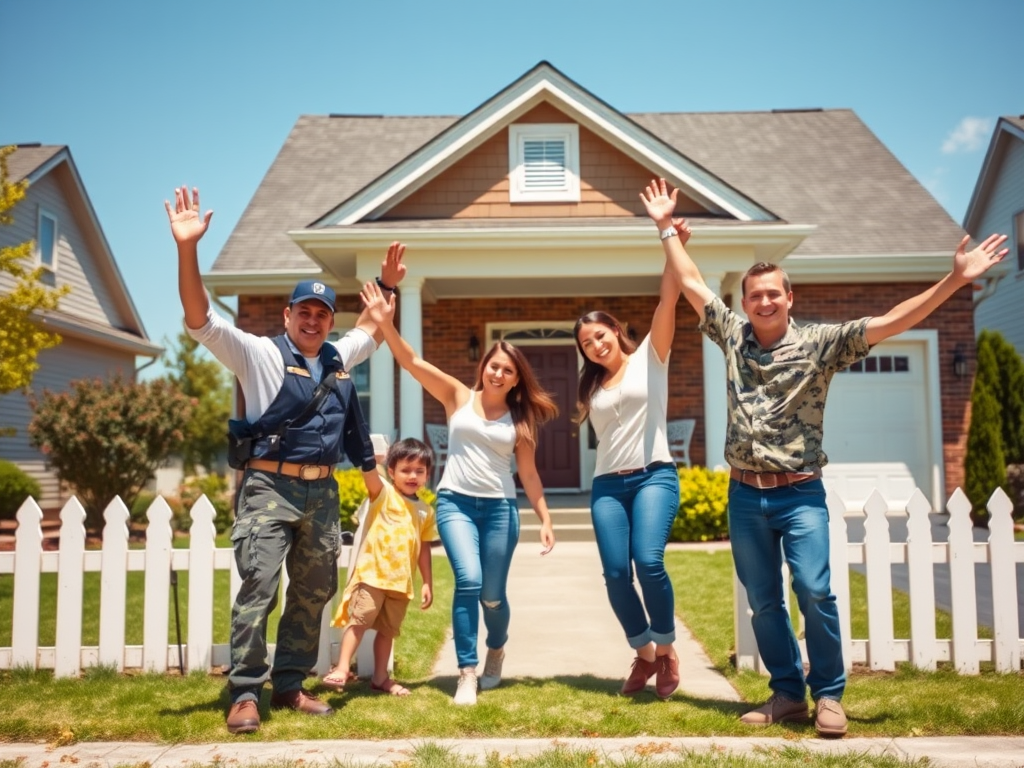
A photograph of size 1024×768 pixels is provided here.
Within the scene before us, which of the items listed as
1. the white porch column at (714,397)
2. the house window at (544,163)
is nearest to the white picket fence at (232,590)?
the white porch column at (714,397)

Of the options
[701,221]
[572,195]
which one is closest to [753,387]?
[701,221]

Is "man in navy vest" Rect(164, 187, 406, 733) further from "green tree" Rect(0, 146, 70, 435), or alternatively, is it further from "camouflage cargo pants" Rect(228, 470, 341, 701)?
"green tree" Rect(0, 146, 70, 435)

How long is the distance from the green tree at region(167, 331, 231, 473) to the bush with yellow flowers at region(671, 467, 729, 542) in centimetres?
1644

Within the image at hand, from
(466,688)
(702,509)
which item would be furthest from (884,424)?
(466,688)

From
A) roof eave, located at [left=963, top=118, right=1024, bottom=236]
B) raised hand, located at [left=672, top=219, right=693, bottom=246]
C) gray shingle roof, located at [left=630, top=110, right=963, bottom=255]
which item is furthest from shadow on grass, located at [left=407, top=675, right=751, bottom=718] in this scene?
roof eave, located at [left=963, top=118, right=1024, bottom=236]

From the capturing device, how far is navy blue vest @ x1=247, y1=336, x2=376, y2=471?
141 inches

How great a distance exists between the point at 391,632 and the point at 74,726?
1380 mm

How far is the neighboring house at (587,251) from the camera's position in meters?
10.3

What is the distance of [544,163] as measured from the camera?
11.3m

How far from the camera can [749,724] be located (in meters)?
3.47

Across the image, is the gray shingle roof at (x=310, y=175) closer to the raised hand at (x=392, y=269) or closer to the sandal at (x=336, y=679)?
the raised hand at (x=392, y=269)

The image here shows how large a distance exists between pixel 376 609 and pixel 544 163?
328 inches

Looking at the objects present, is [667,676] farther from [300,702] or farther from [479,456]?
[300,702]

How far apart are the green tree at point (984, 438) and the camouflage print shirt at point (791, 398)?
8.71 metres
